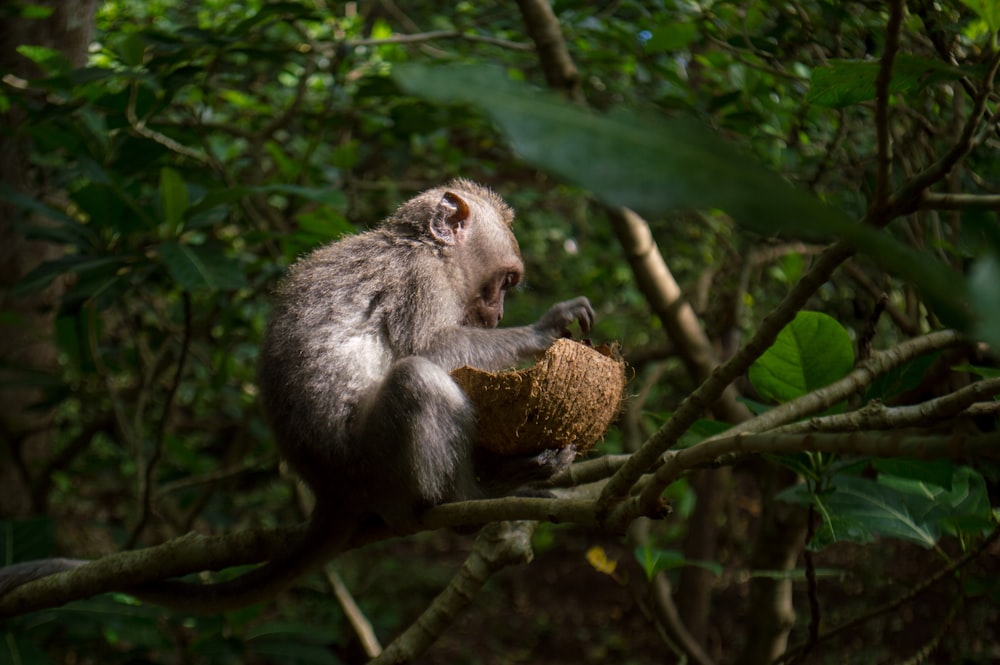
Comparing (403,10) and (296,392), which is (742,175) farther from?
(403,10)

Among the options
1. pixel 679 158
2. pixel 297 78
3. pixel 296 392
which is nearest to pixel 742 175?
pixel 679 158

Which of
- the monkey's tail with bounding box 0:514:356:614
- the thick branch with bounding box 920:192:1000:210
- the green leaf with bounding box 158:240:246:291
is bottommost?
the monkey's tail with bounding box 0:514:356:614

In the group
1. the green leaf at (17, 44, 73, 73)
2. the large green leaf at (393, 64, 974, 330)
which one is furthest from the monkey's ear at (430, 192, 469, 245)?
the large green leaf at (393, 64, 974, 330)

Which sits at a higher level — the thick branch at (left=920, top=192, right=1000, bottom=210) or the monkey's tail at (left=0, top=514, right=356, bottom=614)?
the thick branch at (left=920, top=192, right=1000, bottom=210)

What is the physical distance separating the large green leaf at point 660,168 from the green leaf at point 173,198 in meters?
2.99

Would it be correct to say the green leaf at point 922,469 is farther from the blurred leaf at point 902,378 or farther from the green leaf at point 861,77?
the green leaf at point 861,77

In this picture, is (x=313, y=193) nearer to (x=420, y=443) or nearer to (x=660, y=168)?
(x=420, y=443)

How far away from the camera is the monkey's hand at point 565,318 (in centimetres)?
320

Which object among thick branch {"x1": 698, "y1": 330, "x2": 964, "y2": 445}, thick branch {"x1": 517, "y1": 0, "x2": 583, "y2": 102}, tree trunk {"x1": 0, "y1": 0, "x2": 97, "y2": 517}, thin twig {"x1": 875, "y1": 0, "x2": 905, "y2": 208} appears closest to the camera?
thin twig {"x1": 875, "y1": 0, "x2": 905, "y2": 208}

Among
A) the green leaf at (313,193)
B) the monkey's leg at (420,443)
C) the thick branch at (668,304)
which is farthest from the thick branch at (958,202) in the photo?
the thick branch at (668,304)

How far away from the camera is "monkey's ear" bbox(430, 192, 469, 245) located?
3596mm

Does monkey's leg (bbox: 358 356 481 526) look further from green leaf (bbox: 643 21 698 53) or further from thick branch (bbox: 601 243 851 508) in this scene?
green leaf (bbox: 643 21 698 53)

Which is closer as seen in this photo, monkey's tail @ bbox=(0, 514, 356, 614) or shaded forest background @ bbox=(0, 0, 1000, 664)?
shaded forest background @ bbox=(0, 0, 1000, 664)

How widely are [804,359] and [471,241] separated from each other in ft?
5.28
